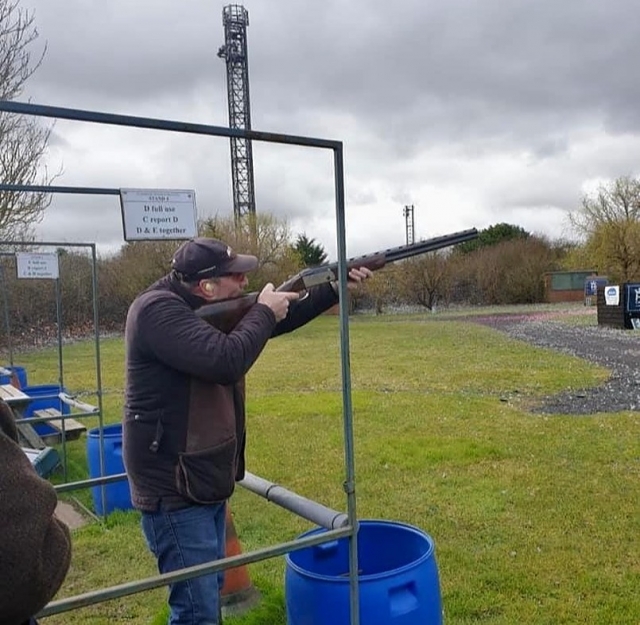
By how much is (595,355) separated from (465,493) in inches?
390

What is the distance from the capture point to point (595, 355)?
14.2m

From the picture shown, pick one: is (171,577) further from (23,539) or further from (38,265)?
(38,265)

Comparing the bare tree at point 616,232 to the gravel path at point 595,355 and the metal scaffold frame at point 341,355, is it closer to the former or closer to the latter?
the gravel path at point 595,355

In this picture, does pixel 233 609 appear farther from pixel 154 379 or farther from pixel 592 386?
pixel 592 386

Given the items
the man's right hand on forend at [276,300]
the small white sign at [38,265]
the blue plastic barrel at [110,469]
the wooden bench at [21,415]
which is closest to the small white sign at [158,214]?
the man's right hand on forend at [276,300]

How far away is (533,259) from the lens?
47188mm

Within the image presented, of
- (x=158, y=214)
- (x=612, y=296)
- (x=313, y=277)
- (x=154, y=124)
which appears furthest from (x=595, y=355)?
(x=154, y=124)

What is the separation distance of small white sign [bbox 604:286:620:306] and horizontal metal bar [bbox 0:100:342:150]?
67.3ft

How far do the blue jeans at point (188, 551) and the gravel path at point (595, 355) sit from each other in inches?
263

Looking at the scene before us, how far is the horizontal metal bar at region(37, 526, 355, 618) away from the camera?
1.93 m

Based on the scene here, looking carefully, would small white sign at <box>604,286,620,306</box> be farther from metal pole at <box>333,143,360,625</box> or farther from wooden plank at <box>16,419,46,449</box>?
metal pole at <box>333,143,360,625</box>

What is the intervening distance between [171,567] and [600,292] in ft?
73.6

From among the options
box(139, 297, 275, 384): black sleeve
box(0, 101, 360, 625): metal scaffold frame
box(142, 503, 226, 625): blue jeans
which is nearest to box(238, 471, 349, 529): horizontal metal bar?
box(0, 101, 360, 625): metal scaffold frame

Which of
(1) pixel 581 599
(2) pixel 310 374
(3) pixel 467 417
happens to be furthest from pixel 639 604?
(2) pixel 310 374
